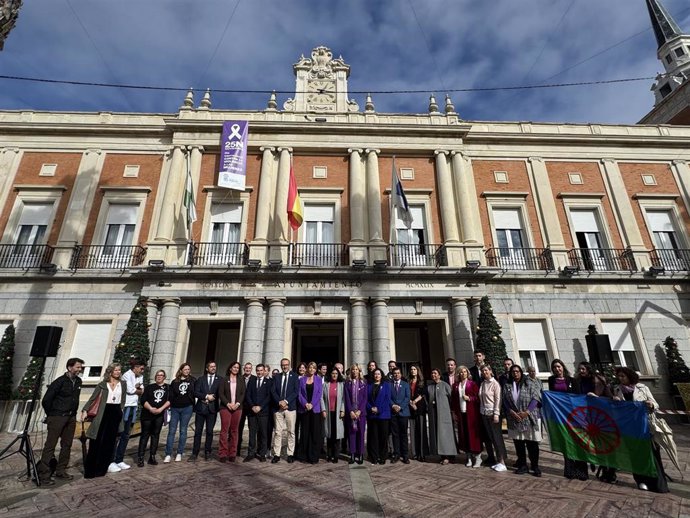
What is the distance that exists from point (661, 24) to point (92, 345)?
52.2 metres

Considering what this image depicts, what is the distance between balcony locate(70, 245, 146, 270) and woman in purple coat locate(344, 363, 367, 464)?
941cm

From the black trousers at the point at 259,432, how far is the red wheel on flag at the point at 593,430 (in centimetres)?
488

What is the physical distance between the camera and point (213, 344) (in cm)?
1316

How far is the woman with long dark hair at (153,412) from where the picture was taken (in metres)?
5.94

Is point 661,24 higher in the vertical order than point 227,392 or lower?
higher

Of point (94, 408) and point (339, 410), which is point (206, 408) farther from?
point (339, 410)

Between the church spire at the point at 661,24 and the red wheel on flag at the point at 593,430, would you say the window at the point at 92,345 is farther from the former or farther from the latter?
the church spire at the point at 661,24

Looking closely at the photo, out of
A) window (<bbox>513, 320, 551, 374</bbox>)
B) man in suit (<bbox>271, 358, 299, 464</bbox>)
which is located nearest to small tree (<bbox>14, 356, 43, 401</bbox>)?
man in suit (<bbox>271, 358, 299, 464</bbox>)

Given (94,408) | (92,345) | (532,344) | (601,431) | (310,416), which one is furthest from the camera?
(532,344)

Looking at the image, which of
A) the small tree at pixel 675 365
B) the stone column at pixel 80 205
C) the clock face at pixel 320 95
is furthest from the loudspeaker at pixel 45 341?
the small tree at pixel 675 365

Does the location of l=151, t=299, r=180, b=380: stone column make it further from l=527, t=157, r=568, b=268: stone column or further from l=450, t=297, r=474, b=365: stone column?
l=527, t=157, r=568, b=268: stone column

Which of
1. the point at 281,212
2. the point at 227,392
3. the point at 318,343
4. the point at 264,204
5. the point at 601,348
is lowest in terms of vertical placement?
the point at 227,392

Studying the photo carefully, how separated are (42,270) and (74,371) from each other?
8687 millimetres

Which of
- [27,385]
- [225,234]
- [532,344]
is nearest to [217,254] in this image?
[225,234]
